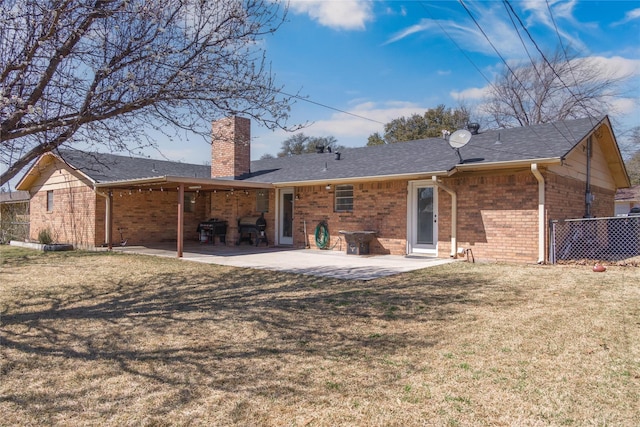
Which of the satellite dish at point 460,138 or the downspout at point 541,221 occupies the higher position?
the satellite dish at point 460,138

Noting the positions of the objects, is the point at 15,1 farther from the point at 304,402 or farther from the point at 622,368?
the point at 622,368

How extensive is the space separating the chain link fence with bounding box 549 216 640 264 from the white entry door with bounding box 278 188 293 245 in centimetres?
793

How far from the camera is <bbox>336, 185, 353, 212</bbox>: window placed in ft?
42.1

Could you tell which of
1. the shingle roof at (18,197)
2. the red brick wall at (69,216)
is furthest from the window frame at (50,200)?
the shingle roof at (18,197)

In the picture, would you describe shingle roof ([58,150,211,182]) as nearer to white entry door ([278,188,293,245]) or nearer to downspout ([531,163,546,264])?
white entry door ([278,188,293,245])

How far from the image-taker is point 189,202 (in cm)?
1731

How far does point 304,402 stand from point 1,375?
99.9 inches

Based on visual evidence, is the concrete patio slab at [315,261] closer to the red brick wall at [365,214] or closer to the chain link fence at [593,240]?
the red brick wall at [365,214]

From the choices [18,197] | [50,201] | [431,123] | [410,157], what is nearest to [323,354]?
[410,157]

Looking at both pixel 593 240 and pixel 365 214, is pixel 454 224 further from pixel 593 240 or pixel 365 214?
pixel 593 240

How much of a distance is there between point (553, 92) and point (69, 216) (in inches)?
1032

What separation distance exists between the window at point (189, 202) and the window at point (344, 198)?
23.2ft

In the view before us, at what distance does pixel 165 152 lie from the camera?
5941 millimetres

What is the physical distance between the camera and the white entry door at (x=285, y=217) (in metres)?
14.5
